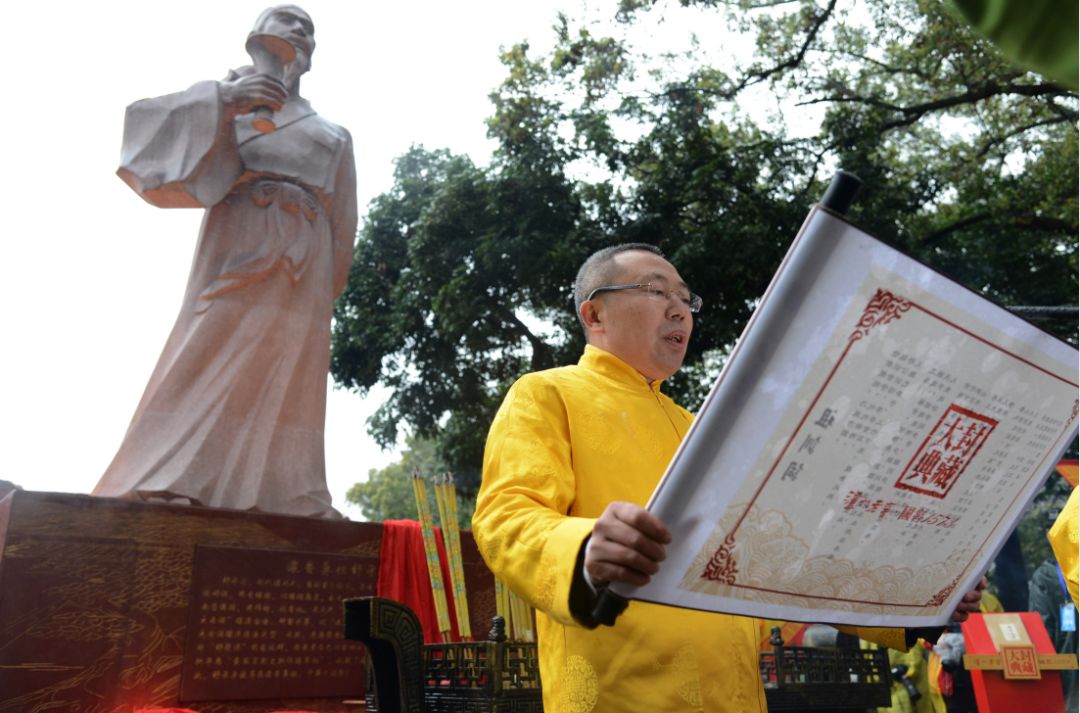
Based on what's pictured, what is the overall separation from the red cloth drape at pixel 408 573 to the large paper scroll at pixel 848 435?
135 inches

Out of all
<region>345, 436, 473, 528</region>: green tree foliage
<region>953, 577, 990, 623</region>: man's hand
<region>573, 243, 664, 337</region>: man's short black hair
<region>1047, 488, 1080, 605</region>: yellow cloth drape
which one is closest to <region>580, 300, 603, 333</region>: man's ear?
<region>573, 243, 664, 337</region>: man's short black hair

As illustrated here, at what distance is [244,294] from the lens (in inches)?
204

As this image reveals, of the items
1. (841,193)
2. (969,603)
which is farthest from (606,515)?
(969,603)

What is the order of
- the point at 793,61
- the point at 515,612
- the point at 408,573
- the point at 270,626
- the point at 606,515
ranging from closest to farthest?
the point at 606,515
the point at 515,612
the point at 270,626
the point at 408,573
the point at 793,61

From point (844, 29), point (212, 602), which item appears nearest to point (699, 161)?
point (844, 29)

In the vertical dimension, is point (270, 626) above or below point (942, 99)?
below

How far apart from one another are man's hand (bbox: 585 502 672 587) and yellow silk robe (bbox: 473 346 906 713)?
0.56 ft

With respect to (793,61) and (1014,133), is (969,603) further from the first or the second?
(1014,133)

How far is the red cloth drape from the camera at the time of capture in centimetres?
454

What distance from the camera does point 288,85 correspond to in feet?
18.8

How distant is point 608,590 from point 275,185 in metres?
4.69

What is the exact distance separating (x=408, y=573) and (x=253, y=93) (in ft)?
8.86

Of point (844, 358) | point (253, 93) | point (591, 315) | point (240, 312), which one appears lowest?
point (844, 358)

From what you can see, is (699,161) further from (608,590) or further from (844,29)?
(608,590)
